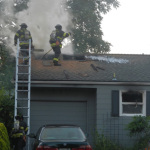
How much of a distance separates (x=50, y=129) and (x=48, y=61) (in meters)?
7.34

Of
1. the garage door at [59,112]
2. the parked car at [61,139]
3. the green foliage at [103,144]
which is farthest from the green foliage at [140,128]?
the parked car at [61,139]

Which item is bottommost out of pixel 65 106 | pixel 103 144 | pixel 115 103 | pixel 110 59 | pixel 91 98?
pixel 103 144

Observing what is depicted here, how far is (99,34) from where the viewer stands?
92.2 ft

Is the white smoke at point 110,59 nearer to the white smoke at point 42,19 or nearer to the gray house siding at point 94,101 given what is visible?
the gray house siding at point 94,101

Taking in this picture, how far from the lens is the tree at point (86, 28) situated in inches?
1073

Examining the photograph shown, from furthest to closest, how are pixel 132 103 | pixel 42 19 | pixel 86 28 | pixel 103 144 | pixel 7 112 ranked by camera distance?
pixel 86 28, pixel 42 19, pixel 132 103, pixel 7 112, pixel 103 144

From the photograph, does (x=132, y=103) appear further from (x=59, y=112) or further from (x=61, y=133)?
(x=61, y=133)

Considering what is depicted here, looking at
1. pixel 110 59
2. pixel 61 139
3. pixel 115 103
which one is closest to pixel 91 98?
pixel 115 103

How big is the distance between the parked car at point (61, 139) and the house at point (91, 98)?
4184 mm

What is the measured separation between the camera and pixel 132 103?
50.6ft

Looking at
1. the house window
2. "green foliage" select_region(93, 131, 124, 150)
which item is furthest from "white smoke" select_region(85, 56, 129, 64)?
"green foliage" select_region(93, 131, 124, 150)

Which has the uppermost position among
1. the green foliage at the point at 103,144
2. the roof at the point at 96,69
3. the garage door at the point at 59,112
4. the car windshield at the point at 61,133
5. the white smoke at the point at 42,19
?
the white smoke at the point at 42,19

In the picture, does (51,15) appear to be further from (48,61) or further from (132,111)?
(132,111)

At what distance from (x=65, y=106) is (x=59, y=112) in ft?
1.07
